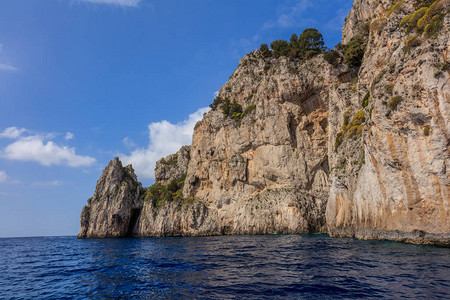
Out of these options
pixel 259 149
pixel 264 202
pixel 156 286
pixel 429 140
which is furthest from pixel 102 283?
pixel 259 149

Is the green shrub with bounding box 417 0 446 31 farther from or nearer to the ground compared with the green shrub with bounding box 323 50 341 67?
nearer to the ground

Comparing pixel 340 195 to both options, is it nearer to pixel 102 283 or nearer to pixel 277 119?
pixel 277 119

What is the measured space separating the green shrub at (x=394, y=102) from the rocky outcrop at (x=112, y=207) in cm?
7441

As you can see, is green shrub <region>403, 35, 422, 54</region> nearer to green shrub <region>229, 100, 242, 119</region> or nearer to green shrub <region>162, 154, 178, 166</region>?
green shrub <region>229, 100, 242, 119</region>

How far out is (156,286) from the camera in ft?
41.0

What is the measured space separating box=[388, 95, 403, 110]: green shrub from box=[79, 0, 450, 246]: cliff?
0.37 ft

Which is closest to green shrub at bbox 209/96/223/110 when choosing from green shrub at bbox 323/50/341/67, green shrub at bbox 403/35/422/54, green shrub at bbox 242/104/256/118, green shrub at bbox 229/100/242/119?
green shrub at bbox 229/100/242/119

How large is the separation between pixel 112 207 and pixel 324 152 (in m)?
61.9

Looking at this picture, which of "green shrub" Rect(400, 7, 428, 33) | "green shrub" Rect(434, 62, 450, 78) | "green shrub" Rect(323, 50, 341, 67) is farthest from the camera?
"green shrub" Rect(323, 50, 341, 67)

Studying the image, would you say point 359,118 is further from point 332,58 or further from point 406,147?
point 332,58

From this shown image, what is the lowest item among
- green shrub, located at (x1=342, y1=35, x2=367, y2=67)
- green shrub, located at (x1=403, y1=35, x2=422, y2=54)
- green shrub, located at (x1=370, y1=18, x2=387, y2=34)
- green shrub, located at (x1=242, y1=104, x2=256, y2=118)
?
green shrub, located at (x1=403, y1=35, x2=422, y2=54)

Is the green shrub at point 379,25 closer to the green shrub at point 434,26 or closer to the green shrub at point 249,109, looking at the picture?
the green shrub at point 434,26

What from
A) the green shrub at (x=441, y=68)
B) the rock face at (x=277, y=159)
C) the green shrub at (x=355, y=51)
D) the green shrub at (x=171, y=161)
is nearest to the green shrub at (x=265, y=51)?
the rock face at (x=277, y=159)

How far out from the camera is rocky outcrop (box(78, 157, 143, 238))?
76.9m
